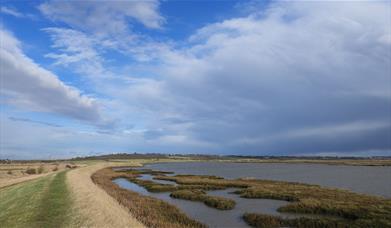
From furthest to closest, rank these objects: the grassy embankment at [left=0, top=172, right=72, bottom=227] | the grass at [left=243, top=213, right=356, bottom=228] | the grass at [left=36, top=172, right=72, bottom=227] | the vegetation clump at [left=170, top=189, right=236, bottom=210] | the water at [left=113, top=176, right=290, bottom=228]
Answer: the vegetation clump at [left=170, top=189, right=236, bottom=210]
the water at [left=113, top=176, right=290, bottom=228]
the grass at [left=243, top=213, right=356, bottom=228]
the grassy embankment at [left=0, top=172, right=72, bottom=227]
the grass at [left=36, top=172, right=72, bottom=227]

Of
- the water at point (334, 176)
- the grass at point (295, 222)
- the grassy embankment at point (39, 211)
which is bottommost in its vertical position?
the grass at point (295, 222)

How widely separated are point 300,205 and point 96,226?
18.2m

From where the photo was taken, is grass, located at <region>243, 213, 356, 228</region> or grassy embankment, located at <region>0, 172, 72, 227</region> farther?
grass, located at <region>243, 213, 356, 228</region>

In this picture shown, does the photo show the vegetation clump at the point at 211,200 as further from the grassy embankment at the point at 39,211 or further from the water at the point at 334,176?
the water at the point at 334,176

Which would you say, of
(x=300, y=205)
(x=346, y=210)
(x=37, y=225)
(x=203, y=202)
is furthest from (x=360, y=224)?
(x=37, y=225)

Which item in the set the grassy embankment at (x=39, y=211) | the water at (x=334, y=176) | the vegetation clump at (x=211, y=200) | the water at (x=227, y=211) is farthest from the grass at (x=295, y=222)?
the water at (x=334, y=176)

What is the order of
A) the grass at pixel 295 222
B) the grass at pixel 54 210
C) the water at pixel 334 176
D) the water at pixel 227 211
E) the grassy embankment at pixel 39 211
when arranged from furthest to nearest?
1. the water at pixel 334 176
2. the water at pixel 227 211
3. the grass at pixel 295 222
4. the grassy embankment at pixel 39 211
5. the grass at pixel 54 210

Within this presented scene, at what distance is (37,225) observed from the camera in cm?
2014

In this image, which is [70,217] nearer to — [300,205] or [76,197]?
[76,197]

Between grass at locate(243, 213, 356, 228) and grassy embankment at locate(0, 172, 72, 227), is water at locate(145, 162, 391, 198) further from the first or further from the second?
grassy embankment at locate(0, 172, 72, 227)

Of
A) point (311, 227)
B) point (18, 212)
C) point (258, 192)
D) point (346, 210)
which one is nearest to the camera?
point (311, 227)

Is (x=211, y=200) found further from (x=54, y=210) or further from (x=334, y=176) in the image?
(x=334, y=176)

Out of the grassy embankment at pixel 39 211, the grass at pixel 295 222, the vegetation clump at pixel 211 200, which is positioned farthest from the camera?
the vegetation clump at pixel 211 200

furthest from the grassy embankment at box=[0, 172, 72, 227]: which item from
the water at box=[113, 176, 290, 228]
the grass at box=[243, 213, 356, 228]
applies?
the grass at box=[243, 213, 356, 228]
